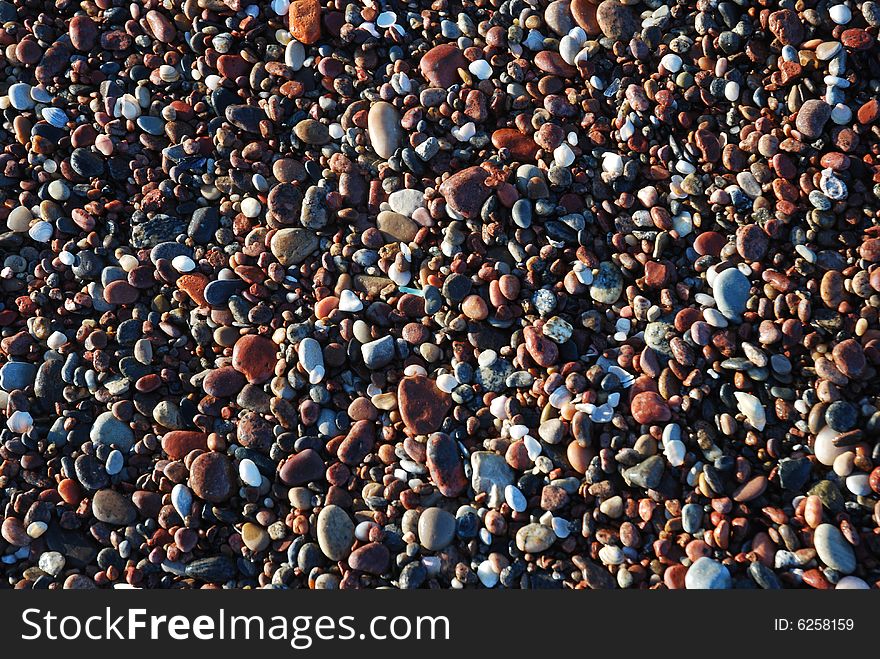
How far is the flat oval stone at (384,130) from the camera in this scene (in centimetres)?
195

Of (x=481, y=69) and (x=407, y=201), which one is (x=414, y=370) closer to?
(x=407, y=201)

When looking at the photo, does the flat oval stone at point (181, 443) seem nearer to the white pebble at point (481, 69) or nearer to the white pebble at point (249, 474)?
the white pebble at point (249, 474)

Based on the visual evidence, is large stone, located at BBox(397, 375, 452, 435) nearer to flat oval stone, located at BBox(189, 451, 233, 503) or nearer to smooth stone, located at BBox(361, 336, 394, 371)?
smooth stone, located at BBox(361, 336, 394, 371)

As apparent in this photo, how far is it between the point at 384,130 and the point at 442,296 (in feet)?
1.53

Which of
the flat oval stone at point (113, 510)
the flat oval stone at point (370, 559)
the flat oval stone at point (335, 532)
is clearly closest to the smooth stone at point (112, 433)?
→ the flat oval stone at point (113, 510)

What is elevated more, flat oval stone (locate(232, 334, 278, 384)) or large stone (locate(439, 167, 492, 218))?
large stone (locate(439, 167, 492, 218))

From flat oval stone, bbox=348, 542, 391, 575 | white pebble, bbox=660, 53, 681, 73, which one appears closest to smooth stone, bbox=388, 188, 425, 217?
white pebble, bbox=660, 53, 681, 73

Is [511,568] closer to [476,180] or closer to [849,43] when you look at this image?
[476,180]

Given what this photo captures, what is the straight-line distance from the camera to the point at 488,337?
177cm

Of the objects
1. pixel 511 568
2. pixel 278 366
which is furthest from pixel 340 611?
pixel 278 366

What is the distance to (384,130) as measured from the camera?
76.7 inches

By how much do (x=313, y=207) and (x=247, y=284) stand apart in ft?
0.81

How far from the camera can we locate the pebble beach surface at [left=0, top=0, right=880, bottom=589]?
162 centimetres

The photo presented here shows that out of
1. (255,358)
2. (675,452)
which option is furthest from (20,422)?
(675,452)
